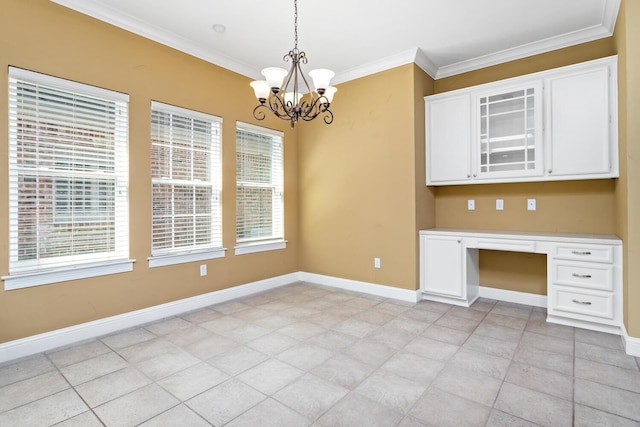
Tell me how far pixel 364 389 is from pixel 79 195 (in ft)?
9.00

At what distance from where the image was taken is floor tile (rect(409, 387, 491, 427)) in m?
1.76

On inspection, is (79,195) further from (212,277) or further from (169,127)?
(212,277)

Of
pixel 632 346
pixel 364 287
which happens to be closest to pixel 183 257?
pixel 364 287

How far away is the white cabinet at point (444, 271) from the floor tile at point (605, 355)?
115cm

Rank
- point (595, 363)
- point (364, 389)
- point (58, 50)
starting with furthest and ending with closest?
point (58, 50)
point (595, 363)
point (364, 389)

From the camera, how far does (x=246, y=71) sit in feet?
13.5

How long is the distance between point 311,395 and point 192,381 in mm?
804

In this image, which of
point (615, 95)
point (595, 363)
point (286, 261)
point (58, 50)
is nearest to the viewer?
point (595, 363)

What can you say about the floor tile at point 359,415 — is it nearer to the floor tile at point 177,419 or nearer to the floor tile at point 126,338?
the floor tile at point 177,419

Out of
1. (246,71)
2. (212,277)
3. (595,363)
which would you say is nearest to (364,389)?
(595,363)

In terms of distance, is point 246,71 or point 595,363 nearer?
point 595,363

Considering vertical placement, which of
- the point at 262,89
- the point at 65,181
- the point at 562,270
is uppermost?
the point at 262,89

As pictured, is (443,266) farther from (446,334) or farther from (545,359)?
(545,359)

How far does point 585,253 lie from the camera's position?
2.99 m
